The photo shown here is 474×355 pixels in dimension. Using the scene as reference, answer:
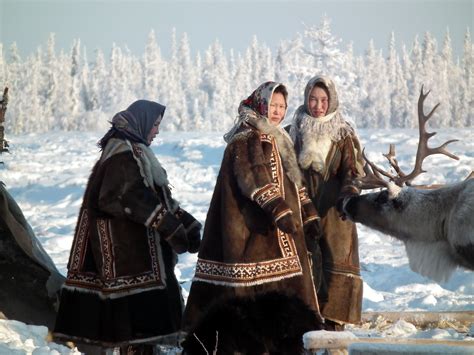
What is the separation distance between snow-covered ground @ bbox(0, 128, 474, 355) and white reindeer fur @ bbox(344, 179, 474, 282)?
0.60 m

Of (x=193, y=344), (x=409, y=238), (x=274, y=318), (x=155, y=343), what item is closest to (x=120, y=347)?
(x=155, y=343)

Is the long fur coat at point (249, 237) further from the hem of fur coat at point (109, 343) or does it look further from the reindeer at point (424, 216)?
the reindeer at point (424, 216)

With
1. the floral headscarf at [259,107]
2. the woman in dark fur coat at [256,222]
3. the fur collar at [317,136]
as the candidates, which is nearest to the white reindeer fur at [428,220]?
the fur collar at [317,136]

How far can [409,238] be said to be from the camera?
16.0 feet

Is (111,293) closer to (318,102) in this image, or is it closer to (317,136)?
(317,136)

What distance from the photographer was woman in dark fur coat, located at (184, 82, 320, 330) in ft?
14.5

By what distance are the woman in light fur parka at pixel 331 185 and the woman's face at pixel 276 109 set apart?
18.6 inches

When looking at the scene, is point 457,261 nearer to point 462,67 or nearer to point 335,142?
point 335,142

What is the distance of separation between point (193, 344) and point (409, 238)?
182cm

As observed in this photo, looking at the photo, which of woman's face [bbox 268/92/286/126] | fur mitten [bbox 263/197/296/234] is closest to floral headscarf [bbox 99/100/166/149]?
woman's face [bbox 268/92/286/126]

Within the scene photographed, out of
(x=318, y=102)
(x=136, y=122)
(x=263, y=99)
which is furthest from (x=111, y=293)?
(x=318, y=102)

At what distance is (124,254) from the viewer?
4617 mm

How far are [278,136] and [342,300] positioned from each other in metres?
1.27

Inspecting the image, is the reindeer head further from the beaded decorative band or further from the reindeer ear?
the beaded decorative band
